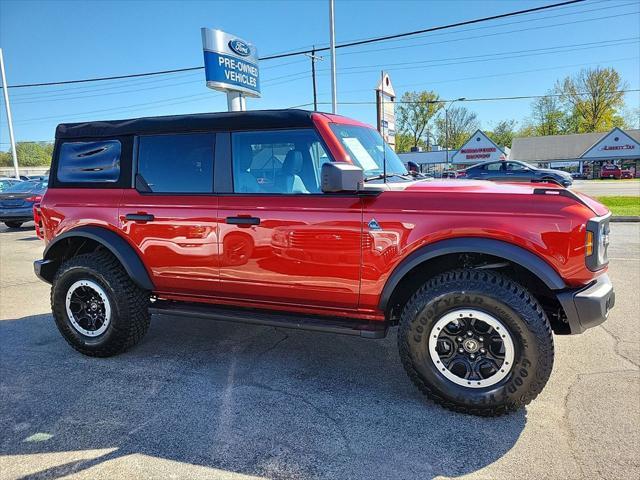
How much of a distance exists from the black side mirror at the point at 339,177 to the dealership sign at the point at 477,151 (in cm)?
3895

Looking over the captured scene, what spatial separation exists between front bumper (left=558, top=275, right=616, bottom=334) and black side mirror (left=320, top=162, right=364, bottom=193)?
146 centimetres

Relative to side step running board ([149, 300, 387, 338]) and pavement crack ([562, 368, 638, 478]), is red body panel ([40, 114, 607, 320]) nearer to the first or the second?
side step running board ([149, 300, 387, 338])

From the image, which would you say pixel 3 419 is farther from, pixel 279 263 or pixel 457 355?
pixel 457 355

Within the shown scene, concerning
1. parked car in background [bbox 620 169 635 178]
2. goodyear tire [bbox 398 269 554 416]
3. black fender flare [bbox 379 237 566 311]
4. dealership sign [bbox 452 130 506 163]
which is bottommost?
parked car in background [bbox 620 169 635 178]

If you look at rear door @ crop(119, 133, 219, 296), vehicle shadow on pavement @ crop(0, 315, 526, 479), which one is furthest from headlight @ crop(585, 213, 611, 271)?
rear door @ crop(119, 133, 219, 296)

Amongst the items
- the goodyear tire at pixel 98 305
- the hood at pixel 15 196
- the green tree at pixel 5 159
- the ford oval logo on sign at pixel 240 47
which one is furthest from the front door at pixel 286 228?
the green tree at pixel 5 159

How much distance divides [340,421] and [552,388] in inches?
62.6

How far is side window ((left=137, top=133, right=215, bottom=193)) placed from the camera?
3.55 meters

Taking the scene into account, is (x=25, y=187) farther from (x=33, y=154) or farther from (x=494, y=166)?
(x=33, y=154)

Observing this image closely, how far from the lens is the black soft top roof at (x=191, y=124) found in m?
3.32

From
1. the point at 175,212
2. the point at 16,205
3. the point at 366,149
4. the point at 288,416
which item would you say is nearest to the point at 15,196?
the point at 16,205

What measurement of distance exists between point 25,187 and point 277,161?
1428 cm

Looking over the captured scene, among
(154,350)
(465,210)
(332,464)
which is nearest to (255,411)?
(332,464)

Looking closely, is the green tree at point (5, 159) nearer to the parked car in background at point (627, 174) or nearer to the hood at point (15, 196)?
the hood at point (15, 196)
